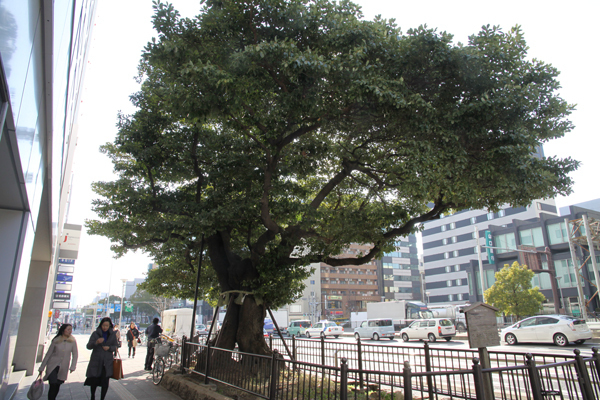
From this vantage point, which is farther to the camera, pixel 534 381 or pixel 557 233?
pixel 557 233

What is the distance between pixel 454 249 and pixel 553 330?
58282 millimetres

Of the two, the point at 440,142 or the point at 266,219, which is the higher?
the point at 440,142

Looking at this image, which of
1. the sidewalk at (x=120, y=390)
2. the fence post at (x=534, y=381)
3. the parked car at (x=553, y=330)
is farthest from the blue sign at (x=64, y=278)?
the fence post at (x=534, y=381)

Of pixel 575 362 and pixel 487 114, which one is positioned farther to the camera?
pixel 487 114

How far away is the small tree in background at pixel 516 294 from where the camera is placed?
104ft

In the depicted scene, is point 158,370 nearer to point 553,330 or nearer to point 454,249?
point 553,330

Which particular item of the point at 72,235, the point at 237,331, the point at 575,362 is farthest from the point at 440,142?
the point at 72,235

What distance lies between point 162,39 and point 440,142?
6595mm

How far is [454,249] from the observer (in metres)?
73.3

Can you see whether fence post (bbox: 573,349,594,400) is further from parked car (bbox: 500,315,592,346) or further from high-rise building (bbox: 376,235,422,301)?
high-rise building (bbox: 376,235,422,301)

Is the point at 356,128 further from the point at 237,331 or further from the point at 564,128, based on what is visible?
the point at 237,331

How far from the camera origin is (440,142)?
323 inches

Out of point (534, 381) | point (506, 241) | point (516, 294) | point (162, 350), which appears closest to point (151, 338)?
point (162, 350)

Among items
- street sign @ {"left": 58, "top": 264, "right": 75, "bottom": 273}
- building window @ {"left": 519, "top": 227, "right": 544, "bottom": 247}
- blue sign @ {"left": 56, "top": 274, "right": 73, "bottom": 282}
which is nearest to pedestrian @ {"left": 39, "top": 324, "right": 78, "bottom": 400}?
blue sign @ {"left": 56, "top": 274, "right": 73, "bottom": 282}
